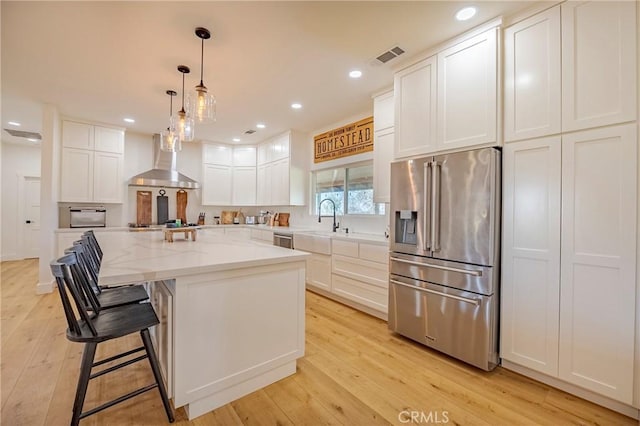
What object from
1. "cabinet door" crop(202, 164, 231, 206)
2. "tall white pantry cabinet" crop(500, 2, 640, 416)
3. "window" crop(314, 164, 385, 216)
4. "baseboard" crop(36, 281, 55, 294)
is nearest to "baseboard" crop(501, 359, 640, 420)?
"tall white pantry cabinet" crop(500, 2, 640, 416)

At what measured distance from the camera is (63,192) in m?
4.51

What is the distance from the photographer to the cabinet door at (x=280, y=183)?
514 cm

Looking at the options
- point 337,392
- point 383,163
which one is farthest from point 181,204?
point 337,392

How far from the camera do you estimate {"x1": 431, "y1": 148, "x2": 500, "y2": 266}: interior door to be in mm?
2129

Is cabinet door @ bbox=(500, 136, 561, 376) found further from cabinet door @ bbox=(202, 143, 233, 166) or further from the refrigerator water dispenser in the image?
cabinet door @ bbox=(202, 143, 233, 166)

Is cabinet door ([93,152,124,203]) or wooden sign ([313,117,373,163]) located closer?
wooden sign ([313,117,373,163])

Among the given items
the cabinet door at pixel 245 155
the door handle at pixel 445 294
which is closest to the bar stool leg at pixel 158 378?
the door handle at pixel 445 294

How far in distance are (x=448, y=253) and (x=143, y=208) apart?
557 centimetres

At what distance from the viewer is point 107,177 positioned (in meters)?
4.85

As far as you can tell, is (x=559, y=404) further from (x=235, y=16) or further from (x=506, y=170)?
(x=235, y=16)

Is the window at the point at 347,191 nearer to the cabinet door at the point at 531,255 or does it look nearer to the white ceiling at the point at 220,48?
the white ceiling at the point at 220,48

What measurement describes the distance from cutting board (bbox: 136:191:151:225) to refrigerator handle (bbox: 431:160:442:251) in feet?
17.6

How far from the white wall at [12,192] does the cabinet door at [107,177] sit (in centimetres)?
332

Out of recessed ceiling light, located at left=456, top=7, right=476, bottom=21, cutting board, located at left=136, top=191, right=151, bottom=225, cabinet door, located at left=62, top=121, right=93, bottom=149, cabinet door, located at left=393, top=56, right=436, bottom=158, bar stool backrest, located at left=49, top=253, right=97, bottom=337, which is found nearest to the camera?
bar stool backrest, located at left=49, top=253, right=97, bottom=337
